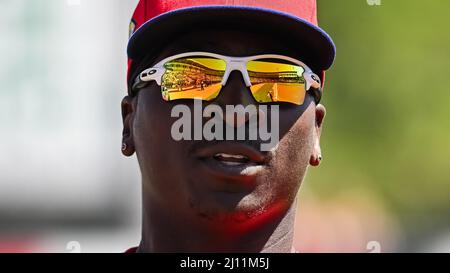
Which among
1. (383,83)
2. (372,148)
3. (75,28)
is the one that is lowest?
(372,148)

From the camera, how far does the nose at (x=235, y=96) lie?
3.01 m

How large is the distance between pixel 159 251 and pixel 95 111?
3.78 m

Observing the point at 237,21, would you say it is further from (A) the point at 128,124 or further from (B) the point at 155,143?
(A) the point at 128,124

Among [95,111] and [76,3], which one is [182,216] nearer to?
[95,111]

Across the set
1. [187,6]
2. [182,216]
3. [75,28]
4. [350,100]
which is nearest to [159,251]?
[182,216]

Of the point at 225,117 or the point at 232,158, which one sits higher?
the point at 225,117

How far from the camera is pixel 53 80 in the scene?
7.00 m

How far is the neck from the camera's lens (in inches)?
123

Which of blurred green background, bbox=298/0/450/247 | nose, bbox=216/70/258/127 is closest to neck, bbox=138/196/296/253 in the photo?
nose, bbox=216/70/258/127

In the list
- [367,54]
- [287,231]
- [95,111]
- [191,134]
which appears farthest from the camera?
[367,54]

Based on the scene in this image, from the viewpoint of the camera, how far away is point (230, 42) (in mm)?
3115

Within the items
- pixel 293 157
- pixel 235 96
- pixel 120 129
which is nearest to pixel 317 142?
pixel 293 157

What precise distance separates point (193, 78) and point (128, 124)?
47 centimetres

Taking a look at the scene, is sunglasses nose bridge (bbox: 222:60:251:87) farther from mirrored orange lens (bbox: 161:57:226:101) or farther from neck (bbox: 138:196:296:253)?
neck (bbox: 138:196:296:253)
